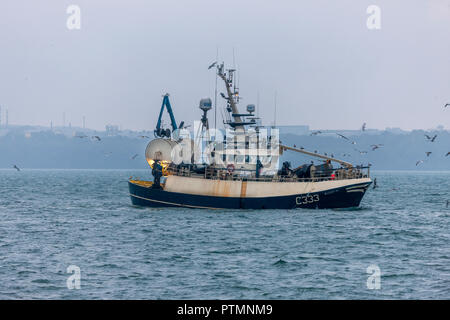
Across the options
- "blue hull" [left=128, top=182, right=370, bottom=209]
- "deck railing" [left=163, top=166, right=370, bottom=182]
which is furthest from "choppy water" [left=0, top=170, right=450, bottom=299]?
"deck railing" [left=163, top=166, right=370, bottom=182]

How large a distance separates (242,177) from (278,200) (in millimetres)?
3867

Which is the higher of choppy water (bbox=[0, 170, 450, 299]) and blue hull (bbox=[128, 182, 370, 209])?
blue hull (bbox=[128, 182, 370, 209])

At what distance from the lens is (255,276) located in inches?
1233

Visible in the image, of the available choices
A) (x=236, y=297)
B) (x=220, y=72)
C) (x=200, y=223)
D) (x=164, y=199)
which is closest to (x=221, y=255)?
(x=236, y=297)

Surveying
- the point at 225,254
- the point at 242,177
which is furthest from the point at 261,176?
the point at 225,254

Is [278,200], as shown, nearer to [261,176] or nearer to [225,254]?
[261,176]

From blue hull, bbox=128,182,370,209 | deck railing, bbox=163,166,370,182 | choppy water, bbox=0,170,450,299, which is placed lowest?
choppy water, bbox=0,170,450,299

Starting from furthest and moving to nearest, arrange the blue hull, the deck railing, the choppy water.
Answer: the deck railing, the blue hull, the choppy water

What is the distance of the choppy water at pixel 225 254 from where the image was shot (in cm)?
2842

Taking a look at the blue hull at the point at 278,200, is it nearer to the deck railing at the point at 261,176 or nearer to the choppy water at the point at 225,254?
the choppy water at the point at 225,254

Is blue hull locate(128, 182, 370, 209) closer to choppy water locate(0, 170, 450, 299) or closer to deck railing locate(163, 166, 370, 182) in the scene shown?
choppy water locate(0, 170, 450, 299)

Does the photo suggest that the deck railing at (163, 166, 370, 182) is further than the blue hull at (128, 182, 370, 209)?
Yes

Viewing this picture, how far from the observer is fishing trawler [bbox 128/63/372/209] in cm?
5800
